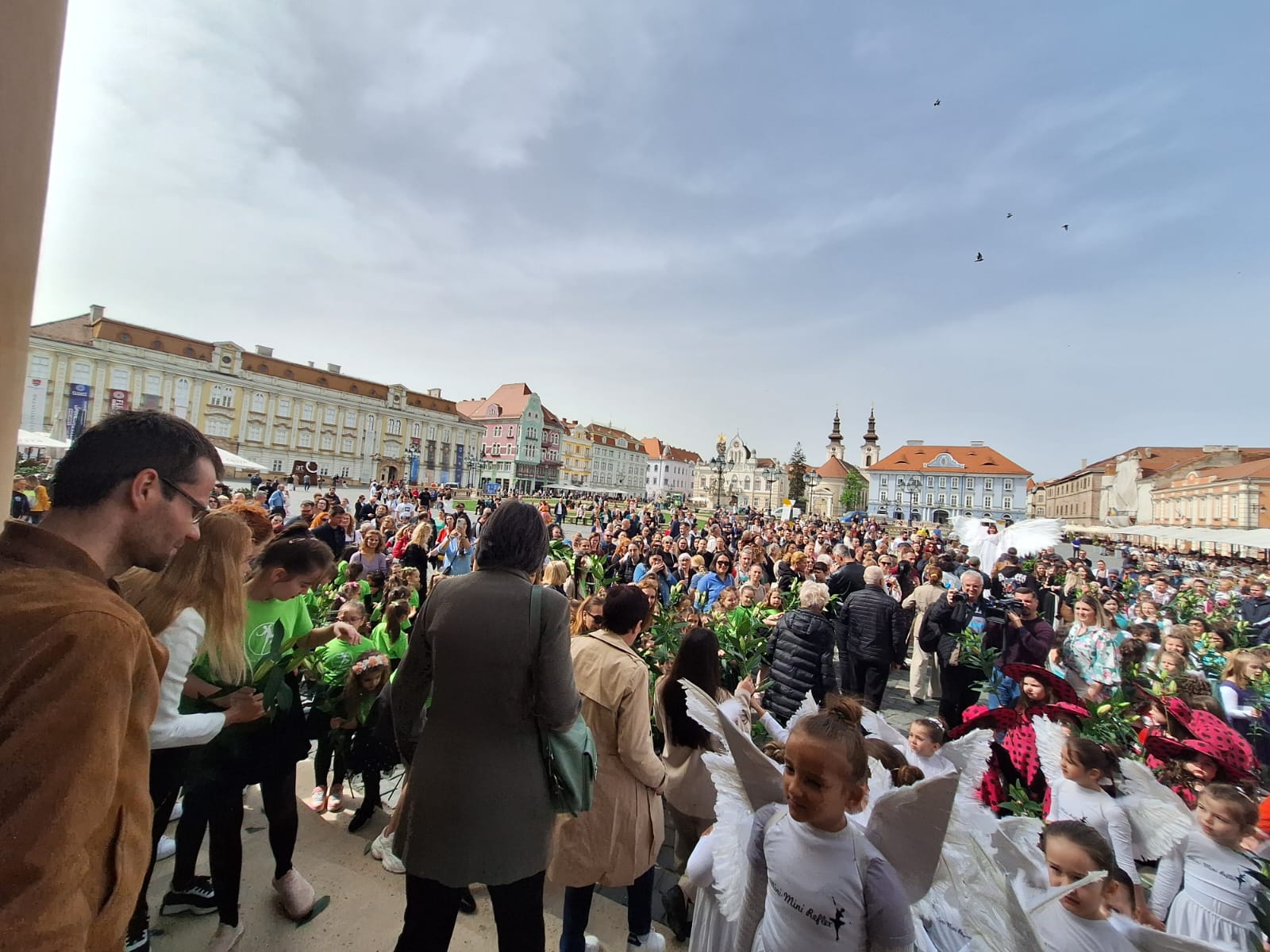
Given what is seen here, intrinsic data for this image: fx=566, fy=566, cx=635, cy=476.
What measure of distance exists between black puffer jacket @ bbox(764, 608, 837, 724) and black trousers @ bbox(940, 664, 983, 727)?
1868mm

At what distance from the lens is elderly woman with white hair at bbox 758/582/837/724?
4.54 meters

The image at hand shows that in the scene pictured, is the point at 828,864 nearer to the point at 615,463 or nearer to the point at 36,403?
the point at 36,403

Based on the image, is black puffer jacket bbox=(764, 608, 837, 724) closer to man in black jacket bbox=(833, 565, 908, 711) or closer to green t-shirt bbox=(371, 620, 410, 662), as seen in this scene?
man in black jacket bbox=(833, 565, 908, 711)

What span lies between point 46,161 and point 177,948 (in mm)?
3544

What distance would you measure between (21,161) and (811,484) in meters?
98.2

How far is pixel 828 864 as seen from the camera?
173 centimetres

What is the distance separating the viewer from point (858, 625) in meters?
6.01

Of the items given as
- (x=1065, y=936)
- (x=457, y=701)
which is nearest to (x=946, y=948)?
(x=1065, y=936)

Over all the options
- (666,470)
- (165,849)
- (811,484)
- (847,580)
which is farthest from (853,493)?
(165,849)

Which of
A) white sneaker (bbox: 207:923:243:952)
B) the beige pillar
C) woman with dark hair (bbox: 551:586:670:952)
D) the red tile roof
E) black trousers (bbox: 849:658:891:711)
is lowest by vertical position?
white sneaker (bbox: 207:923:243:952)

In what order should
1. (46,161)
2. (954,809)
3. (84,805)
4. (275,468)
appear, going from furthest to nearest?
(275,468), (46,161), (954,809), (84,805)

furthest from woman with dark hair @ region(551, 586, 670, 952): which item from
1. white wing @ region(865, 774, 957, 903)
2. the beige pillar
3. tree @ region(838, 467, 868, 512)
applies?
tree @ region(838, 467, 868, 512)

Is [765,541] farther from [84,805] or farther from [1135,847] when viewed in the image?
[84,805]

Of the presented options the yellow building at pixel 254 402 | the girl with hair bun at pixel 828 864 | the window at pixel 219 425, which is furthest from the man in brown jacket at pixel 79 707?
the window at pixel 219 425
